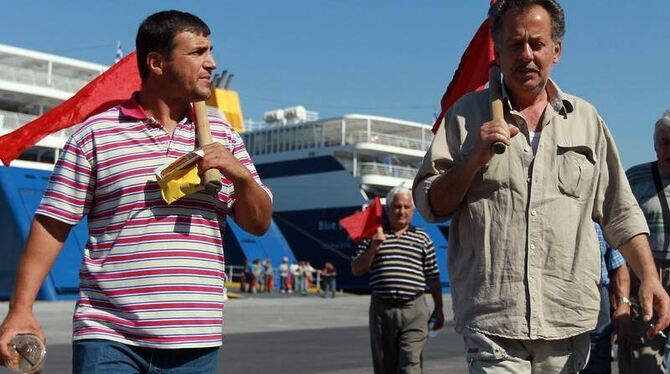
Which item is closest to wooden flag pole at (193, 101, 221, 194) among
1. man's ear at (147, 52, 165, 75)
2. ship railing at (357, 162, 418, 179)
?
man's ear at (147, 52, 165, 75)

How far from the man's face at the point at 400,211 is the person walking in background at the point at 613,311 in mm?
1758

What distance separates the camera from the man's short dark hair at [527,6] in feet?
10.4

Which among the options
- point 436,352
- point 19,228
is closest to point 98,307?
point 436,352

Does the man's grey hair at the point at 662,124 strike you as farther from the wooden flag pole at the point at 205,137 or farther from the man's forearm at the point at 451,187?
the wooden flag pole at the point at 205,137

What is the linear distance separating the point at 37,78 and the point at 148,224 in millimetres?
38246

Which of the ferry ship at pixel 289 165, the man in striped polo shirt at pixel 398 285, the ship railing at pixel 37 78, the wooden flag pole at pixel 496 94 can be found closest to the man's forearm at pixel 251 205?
the wooden flag pole at pixel 496 94

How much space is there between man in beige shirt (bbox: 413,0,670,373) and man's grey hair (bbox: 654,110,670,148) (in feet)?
5.84

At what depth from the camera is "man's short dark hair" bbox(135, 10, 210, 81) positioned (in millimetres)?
3295

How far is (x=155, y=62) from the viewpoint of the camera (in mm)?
3324

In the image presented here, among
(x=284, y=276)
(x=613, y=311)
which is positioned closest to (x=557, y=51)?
(x=613, y=311)

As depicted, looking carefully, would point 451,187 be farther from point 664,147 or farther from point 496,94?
point 664,147

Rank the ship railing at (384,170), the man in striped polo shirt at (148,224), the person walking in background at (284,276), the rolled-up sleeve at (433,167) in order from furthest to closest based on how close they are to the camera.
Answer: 1. the ship railing at (384,170)
2. the person walking in background at (284,276)
3. the rolled-up sleeve at (433,167)
4. the man in striped polo shirt at (148,224)

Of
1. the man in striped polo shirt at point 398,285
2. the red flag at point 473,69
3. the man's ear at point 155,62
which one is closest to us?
the man's ear at point 155,62

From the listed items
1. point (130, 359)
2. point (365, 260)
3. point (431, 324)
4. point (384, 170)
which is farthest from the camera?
point (384, 170)
